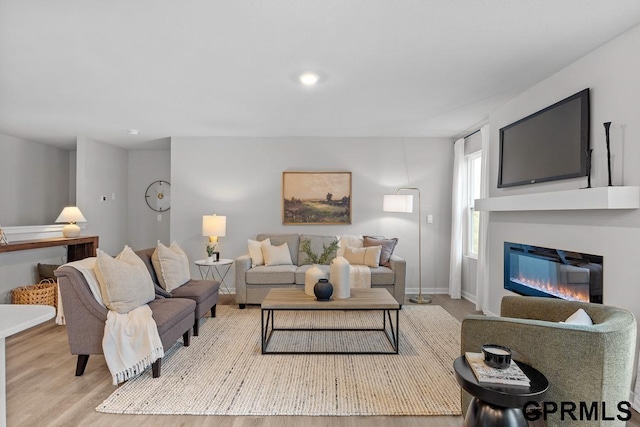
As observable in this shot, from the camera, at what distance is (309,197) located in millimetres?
5617

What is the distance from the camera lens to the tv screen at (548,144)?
2.76 m

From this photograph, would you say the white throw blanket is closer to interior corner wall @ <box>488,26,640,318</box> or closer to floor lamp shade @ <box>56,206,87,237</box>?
floor lamp shade @ <box>56,206,87,237</box>

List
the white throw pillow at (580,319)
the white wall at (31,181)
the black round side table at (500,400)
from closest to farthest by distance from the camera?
the black round side table at (500,400) → the white throw pillow at (580,319) → the white wall at (31,181)

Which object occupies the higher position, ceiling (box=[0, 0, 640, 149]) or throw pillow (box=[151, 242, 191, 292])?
ceiling (box=[0, 0, 640, 149])

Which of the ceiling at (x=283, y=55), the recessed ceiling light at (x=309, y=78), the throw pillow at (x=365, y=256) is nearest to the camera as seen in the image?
the ceiling at (x=283, y=55)

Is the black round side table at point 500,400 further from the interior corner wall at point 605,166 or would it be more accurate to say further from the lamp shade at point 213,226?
the lamp shade at point 213,226

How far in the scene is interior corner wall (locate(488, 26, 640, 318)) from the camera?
2340 millimetres

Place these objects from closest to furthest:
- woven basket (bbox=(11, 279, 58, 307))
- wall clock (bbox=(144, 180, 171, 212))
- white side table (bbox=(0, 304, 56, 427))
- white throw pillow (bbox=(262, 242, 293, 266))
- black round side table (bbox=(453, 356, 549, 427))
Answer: white side table (bbox=(0, 304, 56, 427)), black round side table (bbox=(453, 356, 549, 427)), woven basket (bbox=(11, 279, 58, 307)), white throw pillow (bbox=(262, 242, 293, 266)), wall clock (bbox=(144, 180, 171, 212))

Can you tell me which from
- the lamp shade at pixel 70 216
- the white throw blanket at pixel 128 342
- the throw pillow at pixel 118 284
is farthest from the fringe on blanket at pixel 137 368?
the lamp shade at pixel 70 216

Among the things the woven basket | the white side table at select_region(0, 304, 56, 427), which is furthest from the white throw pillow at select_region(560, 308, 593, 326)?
the woven basket

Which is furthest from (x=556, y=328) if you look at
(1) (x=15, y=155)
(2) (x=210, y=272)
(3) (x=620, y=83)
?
(1) (x=15, y=155)

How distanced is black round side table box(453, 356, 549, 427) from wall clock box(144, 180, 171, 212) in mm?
6082

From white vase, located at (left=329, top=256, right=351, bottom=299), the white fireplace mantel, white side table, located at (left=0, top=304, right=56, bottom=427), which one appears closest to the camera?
white side table, located at (left=0, top=304, right=56, bottom=427)

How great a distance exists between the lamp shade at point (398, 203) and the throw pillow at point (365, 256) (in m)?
0.63
